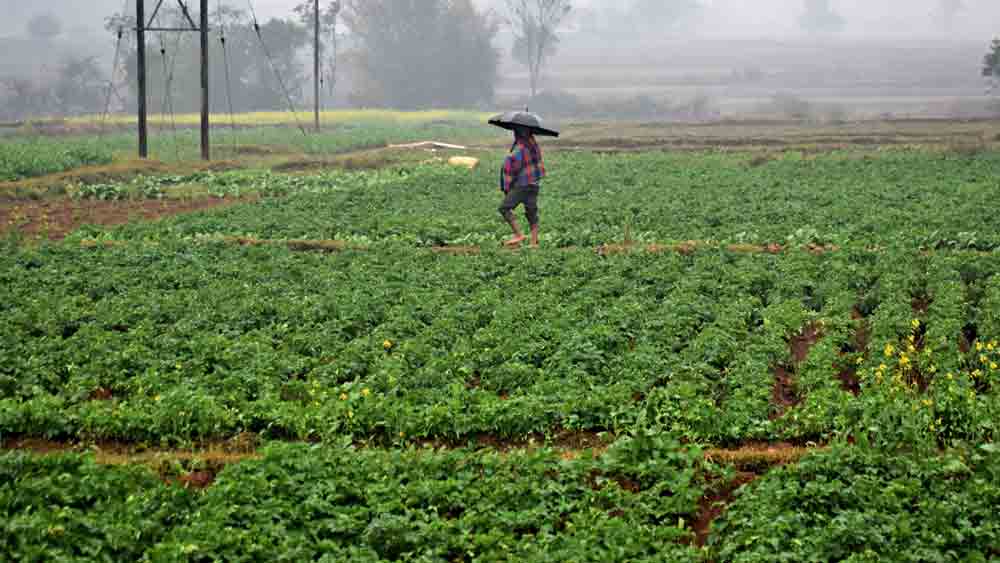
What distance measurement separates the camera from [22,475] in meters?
8.71

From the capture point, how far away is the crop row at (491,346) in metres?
10.2

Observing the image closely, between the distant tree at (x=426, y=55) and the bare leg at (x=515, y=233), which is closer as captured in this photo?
the bare leg at (x=515, y=233)

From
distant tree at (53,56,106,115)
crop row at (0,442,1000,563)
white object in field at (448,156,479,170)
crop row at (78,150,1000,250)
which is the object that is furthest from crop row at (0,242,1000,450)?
distant tree at (53,56,106,115)

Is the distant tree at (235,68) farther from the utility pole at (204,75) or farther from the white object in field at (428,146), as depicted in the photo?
the utility pole at (204,75)

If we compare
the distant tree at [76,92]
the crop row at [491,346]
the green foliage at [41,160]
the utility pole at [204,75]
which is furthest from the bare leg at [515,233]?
the distant tree at [76,92]

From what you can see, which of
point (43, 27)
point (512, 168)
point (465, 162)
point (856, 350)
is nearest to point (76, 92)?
point (43, 27)

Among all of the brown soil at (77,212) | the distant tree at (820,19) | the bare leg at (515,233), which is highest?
the distant tree at (820,19)

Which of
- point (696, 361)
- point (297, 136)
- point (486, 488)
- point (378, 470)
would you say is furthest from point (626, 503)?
point (297, 136)

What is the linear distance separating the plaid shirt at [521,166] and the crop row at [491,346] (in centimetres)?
197

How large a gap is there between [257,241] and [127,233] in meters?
3.30

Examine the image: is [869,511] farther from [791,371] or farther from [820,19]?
[820,19]

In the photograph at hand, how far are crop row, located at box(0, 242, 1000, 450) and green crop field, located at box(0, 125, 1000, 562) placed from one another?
0.04 m

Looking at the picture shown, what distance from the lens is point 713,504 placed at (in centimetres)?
863

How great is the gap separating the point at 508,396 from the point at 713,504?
3.04 metres
